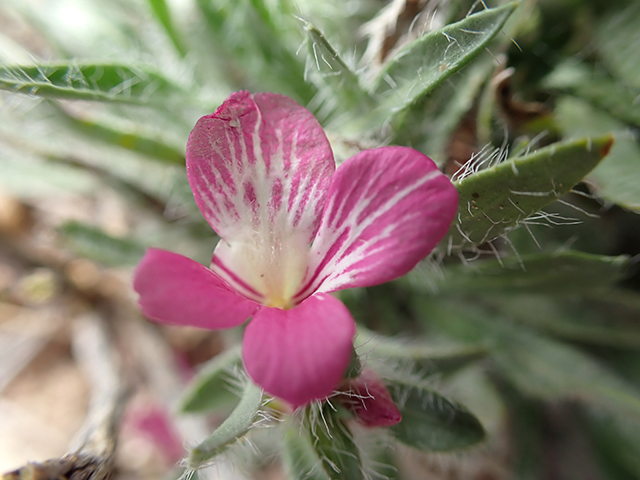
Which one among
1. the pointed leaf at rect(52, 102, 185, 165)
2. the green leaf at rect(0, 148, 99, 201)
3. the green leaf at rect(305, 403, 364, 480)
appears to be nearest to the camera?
the green leaf at rect(305, 403, 364, 480)

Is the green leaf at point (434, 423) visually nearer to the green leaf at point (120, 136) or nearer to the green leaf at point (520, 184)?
the green leaf at point (520, 184)

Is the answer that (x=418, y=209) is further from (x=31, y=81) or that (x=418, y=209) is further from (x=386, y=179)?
(x=31, y=81)

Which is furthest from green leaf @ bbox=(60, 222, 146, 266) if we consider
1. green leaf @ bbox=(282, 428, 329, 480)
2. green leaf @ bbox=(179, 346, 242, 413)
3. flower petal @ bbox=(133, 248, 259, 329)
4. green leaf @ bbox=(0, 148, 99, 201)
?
flower petal @ bbox=(133, 248, 259, 329)

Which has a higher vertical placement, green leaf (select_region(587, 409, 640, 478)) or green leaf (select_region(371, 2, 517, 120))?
green leaf (select_region(371, 2, 517, 120))

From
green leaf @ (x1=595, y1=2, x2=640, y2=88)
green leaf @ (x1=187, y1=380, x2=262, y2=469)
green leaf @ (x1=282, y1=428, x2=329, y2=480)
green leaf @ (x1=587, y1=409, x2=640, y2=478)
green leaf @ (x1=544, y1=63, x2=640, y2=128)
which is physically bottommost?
green leaf @ (x1=587, y1=409, x2=640, y2=478)

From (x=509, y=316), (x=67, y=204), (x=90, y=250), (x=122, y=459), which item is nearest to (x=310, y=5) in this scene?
(x=90, y=250)

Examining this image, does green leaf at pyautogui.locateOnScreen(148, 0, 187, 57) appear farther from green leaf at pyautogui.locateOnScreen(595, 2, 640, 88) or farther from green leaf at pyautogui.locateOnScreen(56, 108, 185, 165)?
green leaf at pyautogui.locateOnScreen(595, 2, 640, 88)

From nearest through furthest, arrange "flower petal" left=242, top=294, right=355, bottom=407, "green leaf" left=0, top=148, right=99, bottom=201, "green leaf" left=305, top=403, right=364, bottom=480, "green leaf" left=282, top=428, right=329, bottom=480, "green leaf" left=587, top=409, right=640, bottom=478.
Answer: "flower petal" left=242, top=294, right=355, bottom=407
"green leaf" left=305, top=403, right=364, bottom=480
"green leaf" left=282, top=428, right=329, bottom=480
"green leaf" left=587, top=409, right=640, bottom=478
"green leaf" left=0, top=148, right=99, bottom=201
